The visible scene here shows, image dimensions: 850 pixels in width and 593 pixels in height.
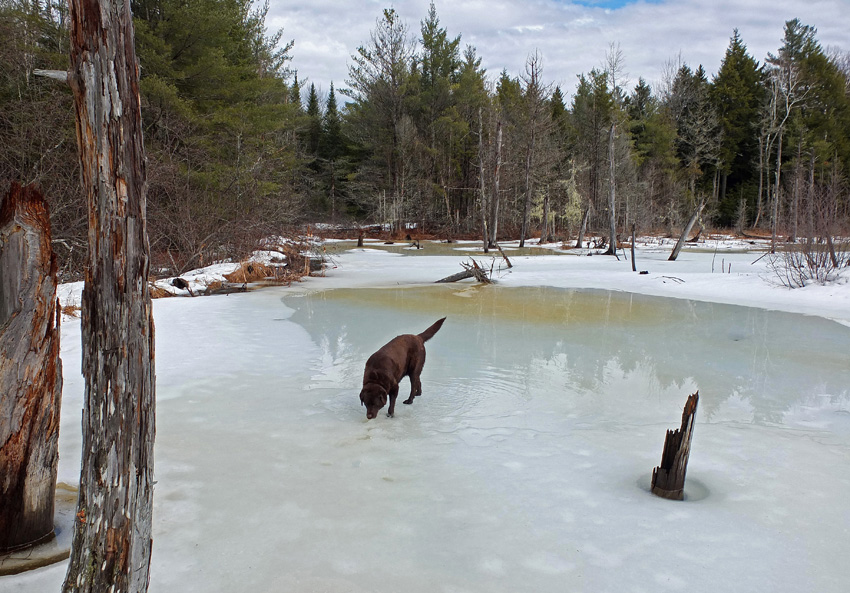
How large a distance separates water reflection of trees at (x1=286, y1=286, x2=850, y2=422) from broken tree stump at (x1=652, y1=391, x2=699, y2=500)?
6.76ft

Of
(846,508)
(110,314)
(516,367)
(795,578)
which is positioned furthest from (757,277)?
(110,314)

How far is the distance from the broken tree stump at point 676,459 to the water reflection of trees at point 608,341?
2.06m

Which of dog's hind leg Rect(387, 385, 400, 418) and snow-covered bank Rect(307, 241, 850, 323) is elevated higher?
snow-covered bank Rect(307, 241, 850, 323)

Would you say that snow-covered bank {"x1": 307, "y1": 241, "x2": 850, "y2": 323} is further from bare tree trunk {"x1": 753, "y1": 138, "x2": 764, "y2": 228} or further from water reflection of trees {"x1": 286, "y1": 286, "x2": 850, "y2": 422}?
bare tree trunk {"x1": 753, "y1": 138, "x2": 764, "y2": 228}

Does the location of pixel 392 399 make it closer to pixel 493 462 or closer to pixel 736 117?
pixel 493 462

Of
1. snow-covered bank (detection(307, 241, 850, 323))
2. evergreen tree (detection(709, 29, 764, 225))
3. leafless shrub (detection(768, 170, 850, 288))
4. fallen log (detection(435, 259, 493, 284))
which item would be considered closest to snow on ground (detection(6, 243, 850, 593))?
snow-covered bank (detection(307, 241, 850, 323))

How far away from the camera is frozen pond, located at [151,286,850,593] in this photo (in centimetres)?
287

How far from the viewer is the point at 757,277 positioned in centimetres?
1568

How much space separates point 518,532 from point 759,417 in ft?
11.0

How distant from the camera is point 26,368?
9.32 ft

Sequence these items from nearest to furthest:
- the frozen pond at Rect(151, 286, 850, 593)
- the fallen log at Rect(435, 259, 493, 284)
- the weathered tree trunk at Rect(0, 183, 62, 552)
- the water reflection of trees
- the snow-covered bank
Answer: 1. the weathered tree trunk at Rect(0, 183, 62, 552)
2. the frozen pond at Rect(151, 286, 850, 593)
3. the water reflection of trees
4. the snow-covered bank
5. the fallen log at Rect(435, 259, 493, 284)

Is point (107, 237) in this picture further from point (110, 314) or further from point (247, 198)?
point (247, 198)

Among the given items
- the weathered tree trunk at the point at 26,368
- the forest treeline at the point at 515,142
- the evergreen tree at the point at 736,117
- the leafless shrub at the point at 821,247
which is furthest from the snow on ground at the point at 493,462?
the evergreen tree at the point at 736,117

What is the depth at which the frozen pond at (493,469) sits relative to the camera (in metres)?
2.86
